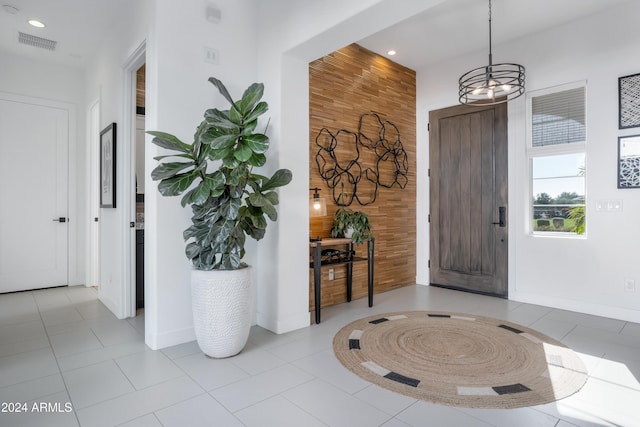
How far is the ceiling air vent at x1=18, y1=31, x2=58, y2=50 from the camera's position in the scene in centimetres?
401

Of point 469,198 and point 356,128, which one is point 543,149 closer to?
point 469,198

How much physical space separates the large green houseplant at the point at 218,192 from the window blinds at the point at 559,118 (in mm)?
3340

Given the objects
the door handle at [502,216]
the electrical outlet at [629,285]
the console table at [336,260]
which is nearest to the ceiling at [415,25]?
the door handle at [502,216]

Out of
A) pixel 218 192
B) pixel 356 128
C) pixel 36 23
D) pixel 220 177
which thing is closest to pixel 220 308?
pixel 218 192

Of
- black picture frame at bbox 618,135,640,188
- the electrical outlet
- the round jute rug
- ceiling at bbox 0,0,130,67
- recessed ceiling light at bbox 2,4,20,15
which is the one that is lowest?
the round jute rug

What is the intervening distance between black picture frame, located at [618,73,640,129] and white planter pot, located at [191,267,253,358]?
12.6 feet

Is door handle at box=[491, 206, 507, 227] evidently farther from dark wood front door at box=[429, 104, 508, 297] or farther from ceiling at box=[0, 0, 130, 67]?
ceiling at box=[0, 0, 130, 67]

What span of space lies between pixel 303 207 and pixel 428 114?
2.82 metres

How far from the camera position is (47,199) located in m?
4.84

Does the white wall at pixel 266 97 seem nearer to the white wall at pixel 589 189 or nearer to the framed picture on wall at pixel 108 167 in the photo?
the framed picture on wall at pixel 108 167

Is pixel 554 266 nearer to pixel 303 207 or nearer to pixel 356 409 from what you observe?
pixel 303 207

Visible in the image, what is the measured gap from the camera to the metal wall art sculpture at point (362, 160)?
4.05 m

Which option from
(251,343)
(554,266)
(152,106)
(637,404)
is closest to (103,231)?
(152,106)

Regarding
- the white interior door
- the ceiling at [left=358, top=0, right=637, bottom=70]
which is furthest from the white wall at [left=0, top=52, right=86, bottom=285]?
the ceiling at [left=358, top=0, right=637, bottom=70]
